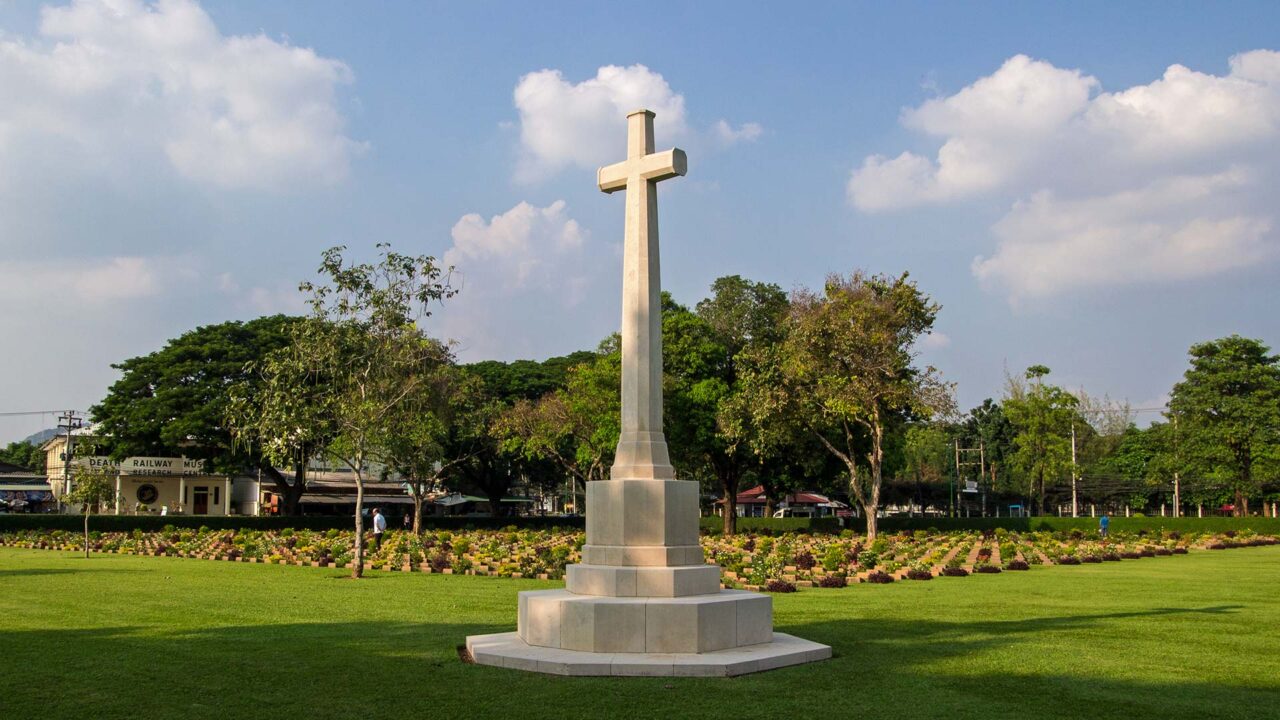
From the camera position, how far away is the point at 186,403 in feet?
153

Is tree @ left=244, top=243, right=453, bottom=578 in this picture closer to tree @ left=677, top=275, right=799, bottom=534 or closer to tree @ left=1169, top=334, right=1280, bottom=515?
tree @ left=677, top=275, right=799, bottom=534

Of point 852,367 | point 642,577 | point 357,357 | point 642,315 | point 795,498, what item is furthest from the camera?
point 795,498

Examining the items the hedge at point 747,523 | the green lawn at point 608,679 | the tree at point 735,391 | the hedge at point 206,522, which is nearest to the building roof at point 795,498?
the hedge at point 747,523

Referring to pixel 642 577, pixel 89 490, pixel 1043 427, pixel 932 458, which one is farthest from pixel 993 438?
pixel 642 577

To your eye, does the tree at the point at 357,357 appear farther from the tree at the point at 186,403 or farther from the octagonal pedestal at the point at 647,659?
the tree at the point at 186,403

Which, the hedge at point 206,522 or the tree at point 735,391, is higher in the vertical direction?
the tree at point 735,391

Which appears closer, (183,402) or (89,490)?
(89,490)

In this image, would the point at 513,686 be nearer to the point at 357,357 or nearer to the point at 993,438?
the point at 357,357

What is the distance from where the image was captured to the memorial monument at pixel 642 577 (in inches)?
351

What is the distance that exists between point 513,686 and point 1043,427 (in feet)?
181

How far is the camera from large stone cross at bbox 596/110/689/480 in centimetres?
1026

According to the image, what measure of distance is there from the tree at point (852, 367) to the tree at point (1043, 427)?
23.6 m

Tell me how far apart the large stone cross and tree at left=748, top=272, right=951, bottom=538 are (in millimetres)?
23528

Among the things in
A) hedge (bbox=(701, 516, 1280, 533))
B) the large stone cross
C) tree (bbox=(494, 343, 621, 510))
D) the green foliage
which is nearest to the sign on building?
the green foliage
